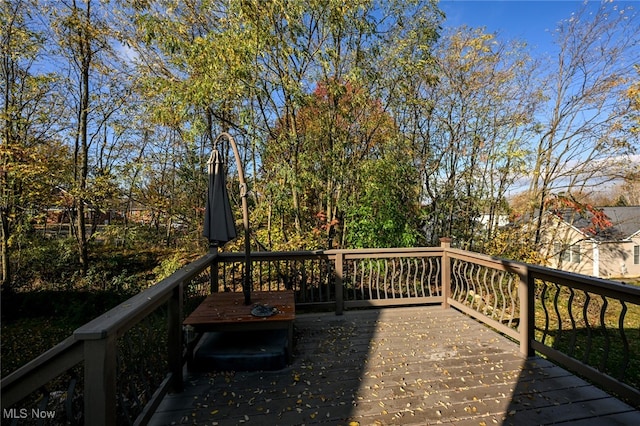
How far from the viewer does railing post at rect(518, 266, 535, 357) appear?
2766 millimetres

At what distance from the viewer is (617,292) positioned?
1.93 meters

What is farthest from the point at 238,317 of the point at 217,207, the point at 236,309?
the point at 217,207

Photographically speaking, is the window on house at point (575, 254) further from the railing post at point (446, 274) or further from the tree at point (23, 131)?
the tree at point (23, 131)

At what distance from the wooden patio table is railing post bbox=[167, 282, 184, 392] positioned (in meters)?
0.18

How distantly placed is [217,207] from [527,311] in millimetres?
3177

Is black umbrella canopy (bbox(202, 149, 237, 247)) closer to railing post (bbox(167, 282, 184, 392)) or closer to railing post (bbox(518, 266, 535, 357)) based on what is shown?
railing post (bbox(167, 282, 184, 392))

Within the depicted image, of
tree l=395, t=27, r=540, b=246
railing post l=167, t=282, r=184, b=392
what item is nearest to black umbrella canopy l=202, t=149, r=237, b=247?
railing post l=167, t=282, r=184, b=392

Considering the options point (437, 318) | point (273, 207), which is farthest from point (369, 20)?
point (437, 318)

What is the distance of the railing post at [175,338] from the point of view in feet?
7.06

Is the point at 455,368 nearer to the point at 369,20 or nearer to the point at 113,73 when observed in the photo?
the point at 369,20

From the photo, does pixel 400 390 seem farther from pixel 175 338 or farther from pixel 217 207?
pixel 217 207

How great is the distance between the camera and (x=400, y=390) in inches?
88.1

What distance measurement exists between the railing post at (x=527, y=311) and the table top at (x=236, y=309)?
2.16 m

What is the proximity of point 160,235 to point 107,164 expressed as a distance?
2290mm
